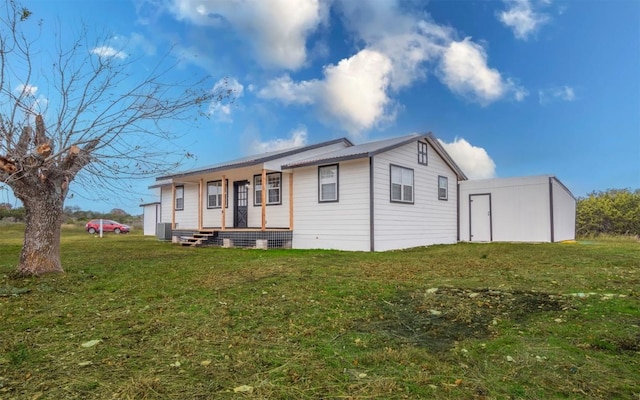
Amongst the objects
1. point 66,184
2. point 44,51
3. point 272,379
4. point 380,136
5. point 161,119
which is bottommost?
point 272,379

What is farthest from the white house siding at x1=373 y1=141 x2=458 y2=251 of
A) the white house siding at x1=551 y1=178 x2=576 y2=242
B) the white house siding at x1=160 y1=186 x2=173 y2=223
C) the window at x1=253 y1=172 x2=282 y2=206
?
the white house siding at x1=160 y1=186 x2=173 y2=223

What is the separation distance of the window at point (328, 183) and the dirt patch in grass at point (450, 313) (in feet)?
25.1

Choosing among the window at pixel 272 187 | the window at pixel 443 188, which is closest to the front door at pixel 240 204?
the window at pixel 272 187

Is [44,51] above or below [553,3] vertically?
below

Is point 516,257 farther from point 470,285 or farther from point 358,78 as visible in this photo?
point 358,78

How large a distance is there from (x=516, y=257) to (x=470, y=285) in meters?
4.75

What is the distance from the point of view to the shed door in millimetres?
16219

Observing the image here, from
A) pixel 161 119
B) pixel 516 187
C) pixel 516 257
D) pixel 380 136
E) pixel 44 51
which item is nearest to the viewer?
pixel 44 51

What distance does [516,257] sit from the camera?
31.2 feet

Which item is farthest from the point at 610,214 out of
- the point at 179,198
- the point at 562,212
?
the point at 179,198

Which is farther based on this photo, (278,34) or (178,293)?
(278,34)

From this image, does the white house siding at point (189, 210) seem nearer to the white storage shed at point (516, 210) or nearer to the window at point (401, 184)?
the window at point (401, 184)

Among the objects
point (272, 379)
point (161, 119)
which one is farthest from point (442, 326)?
point (161, 119)

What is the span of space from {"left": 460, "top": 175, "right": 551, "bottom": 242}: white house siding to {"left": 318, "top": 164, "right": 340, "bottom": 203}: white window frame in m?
7.10
